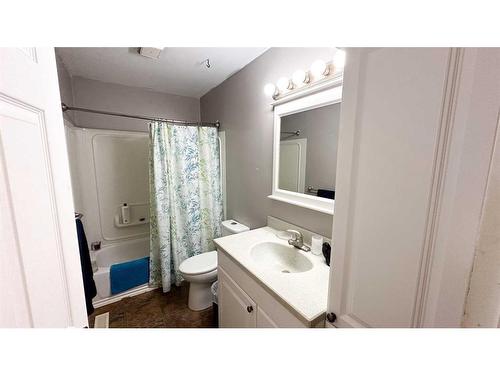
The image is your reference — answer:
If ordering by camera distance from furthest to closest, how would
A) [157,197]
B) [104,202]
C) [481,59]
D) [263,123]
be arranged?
[104,202], [157,197], [263,123], [481,59]

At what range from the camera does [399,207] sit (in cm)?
44

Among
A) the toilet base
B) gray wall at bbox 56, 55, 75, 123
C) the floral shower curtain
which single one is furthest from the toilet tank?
gray wall at bbox 56, 55, 75, 123

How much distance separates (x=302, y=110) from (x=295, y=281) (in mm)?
1068

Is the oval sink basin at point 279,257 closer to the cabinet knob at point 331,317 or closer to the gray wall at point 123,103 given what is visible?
the cabinet knob at point 331,317

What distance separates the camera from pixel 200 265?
171 centimetres

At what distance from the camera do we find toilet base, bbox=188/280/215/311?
1751mm

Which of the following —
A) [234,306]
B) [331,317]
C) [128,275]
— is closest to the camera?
[331,317]

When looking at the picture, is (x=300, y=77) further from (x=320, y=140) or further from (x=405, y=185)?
(x=405, y=185)

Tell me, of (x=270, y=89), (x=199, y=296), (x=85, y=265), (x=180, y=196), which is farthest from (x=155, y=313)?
(x=270, y=89)

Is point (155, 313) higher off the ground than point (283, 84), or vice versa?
point (283, 84)

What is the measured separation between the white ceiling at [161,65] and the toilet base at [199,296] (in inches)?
79.8
